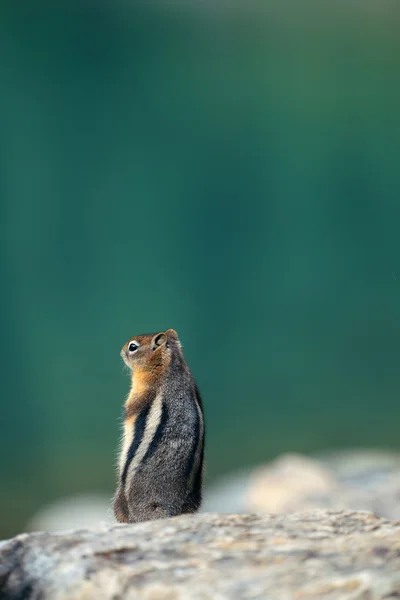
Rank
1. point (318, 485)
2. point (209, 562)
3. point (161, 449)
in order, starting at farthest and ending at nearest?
point (318, 485), point (161, 449), point (209, 562)

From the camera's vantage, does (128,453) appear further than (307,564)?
Yes

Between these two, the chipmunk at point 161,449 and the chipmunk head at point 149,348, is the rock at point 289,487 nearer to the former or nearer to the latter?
the chipmunk head at point 149,348

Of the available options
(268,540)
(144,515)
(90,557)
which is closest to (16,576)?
(90,557)

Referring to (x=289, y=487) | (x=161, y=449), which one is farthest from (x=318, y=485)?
(x=161, y=449)

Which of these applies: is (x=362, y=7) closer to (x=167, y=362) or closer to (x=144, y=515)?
(x=167, y=362)

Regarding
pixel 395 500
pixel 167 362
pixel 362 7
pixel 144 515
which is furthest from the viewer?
pixel 362 7

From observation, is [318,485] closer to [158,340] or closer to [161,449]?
[158,340]

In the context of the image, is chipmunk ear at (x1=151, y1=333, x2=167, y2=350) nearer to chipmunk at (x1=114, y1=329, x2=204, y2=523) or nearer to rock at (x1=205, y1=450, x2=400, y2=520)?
chipmunk at (x1=114, y1=329, x2=204, y2=523)

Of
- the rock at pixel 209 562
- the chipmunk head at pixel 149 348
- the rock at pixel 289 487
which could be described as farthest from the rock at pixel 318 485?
the rock at pixel 209 562
